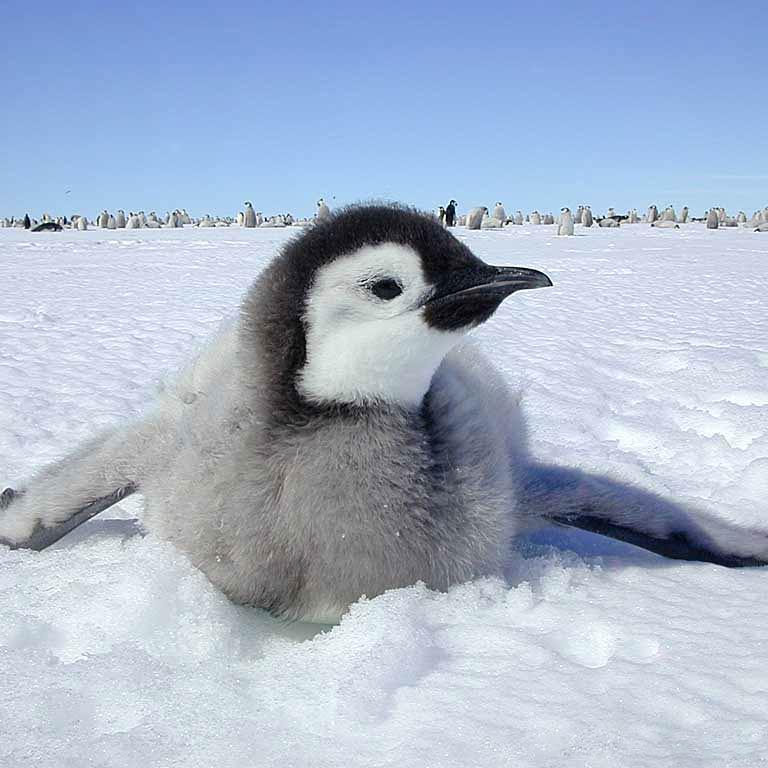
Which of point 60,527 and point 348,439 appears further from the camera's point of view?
point 60,527

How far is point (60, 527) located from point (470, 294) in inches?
53.8

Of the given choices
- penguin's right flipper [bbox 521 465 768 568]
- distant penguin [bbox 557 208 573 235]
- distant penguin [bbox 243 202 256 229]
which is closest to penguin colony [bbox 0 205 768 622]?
penguin's right flipper [bbox 521 465 768 568]

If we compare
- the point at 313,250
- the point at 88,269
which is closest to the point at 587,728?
the point at 313,250

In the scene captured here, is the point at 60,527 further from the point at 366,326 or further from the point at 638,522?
the point at 638,522

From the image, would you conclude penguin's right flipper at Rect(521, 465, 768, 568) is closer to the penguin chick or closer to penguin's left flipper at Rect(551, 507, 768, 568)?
penguin's left flipper at Rect(551, 507, 768, 568)

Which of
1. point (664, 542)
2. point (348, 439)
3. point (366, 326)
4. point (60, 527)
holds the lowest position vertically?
point (664, 542)

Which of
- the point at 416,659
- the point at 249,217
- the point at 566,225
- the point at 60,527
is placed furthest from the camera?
the point at 249,217

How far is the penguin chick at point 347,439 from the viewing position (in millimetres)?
1921

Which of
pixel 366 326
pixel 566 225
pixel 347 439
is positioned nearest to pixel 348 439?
pixel 347 439

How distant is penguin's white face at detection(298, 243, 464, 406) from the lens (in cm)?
191

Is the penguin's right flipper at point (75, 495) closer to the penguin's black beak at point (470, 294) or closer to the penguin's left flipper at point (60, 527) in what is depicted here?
the penguin's left flipper at point (60, 527)

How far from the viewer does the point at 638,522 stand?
2.42m

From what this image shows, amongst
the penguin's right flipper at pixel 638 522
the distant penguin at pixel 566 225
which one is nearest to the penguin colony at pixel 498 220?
the distant penguin at pixel 566 225

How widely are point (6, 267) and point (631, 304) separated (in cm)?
968
